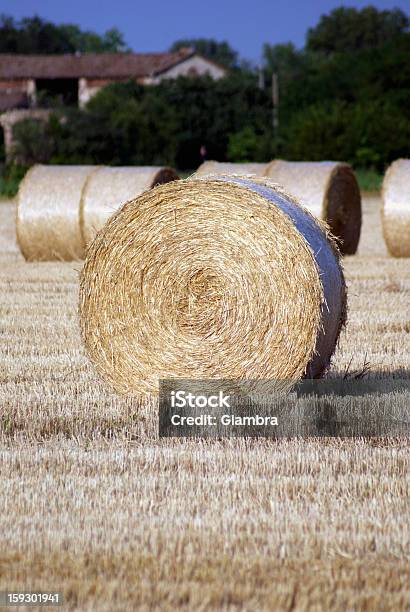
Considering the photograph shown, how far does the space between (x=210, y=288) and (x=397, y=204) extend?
351 inches

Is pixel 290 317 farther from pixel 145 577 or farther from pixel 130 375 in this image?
pixel 145 577

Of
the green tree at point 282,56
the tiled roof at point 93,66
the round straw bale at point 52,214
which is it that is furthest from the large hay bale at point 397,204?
the green tree at point 282,56

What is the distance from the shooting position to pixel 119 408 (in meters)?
6.54

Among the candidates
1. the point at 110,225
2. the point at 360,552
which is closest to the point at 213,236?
the point at 110,225

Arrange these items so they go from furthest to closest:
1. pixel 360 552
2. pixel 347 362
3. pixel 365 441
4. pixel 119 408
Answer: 1. pixel 347 362
2. pixel 119 408
3. pixel 365 441
4. pixel 360 552

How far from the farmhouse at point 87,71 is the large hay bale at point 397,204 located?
53.9 metres

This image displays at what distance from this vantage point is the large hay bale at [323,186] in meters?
15.6

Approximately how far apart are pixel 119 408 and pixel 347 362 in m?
2.01

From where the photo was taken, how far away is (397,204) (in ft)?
50.4

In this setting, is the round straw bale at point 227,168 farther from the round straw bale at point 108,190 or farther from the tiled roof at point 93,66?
the tiled roof at point 93,66

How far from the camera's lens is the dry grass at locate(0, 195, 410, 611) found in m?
3.86

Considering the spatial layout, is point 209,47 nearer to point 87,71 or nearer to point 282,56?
point 282,56

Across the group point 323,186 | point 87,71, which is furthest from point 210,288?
point 87,71

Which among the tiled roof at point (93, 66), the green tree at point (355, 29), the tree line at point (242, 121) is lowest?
the tree line at point (242, 121)
